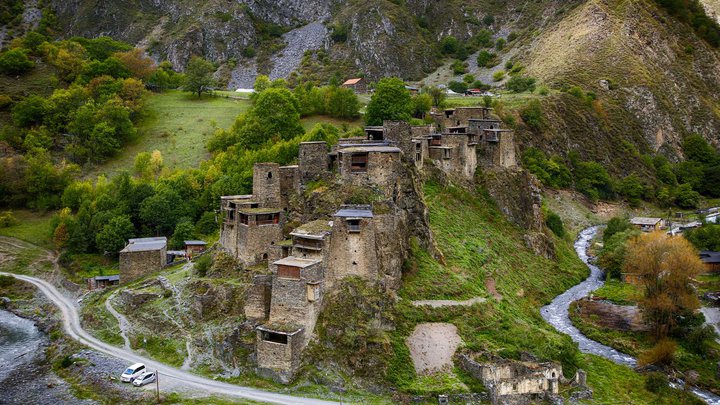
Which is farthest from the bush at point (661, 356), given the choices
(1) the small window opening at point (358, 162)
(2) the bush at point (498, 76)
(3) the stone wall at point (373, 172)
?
(2) the bush at point (498, 76)

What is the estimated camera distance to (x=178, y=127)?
89875 millimetres

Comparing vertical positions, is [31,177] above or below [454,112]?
below

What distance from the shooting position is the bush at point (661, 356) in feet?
146

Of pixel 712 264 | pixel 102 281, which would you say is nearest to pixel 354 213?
pixel 102 281

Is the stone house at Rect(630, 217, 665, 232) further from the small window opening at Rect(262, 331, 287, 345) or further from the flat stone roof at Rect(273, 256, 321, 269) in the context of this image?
the small window opening at Rect(262, 331, 287, 345)

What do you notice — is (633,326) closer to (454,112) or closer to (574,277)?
(574,277)

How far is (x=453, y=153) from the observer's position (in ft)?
198

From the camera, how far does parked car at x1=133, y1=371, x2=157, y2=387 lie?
126 feet

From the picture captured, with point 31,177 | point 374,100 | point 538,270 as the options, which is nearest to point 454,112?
point 374,100

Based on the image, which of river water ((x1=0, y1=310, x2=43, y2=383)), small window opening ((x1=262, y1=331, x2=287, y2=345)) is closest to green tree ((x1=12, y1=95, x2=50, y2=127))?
river water ((x1=0, y1=310, x2=43, y2=383))

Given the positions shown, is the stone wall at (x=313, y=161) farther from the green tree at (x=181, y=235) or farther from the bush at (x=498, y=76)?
the bush at (x=498, y=76)

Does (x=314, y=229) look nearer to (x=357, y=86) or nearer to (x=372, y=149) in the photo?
(x=372, y=149)

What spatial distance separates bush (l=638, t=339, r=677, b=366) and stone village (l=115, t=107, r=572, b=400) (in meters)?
9.67

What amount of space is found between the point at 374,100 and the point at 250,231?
116 ft
